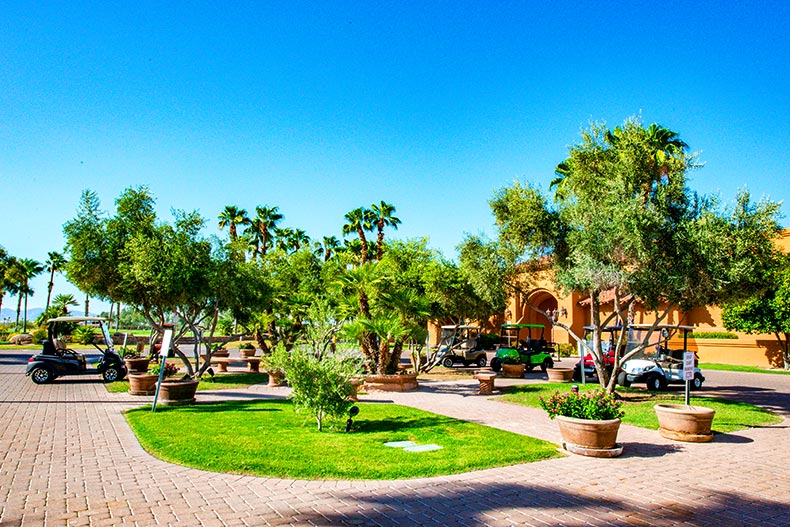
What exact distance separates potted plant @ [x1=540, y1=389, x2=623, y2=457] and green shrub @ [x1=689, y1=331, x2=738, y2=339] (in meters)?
31.7

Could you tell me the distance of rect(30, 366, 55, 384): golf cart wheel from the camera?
18406 millimetres

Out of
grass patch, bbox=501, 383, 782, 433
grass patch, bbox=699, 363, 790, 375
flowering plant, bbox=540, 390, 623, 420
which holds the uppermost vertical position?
flowering plant, bbox=540, 390, 623, 420

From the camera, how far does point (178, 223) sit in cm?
1820

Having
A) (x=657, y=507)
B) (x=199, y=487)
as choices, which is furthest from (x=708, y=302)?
(x=199, y=487)

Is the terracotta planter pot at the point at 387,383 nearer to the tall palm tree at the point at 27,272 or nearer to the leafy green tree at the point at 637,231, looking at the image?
the leafy green tree at the point at 637,231

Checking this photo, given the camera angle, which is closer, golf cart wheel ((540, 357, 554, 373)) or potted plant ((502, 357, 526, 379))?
potted plant ((502, 357, 526, 379))

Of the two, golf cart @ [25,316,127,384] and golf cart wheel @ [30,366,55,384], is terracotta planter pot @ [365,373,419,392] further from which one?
golf cart wheel @ [30,366,55,384]

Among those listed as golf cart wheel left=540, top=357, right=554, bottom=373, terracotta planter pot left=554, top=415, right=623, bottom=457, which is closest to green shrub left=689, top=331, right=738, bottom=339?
golf cart wheel left=540, top=357, right=554, bottom=373

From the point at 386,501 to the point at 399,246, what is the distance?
63.2 feet

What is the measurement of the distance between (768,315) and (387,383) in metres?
24.6

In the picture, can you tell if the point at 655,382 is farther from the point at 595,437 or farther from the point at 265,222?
the point at 265,222

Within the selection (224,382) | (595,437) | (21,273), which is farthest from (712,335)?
(21,273)

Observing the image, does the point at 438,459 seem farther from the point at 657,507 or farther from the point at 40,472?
the point at 40,472

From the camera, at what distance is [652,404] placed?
1460 centimetres
